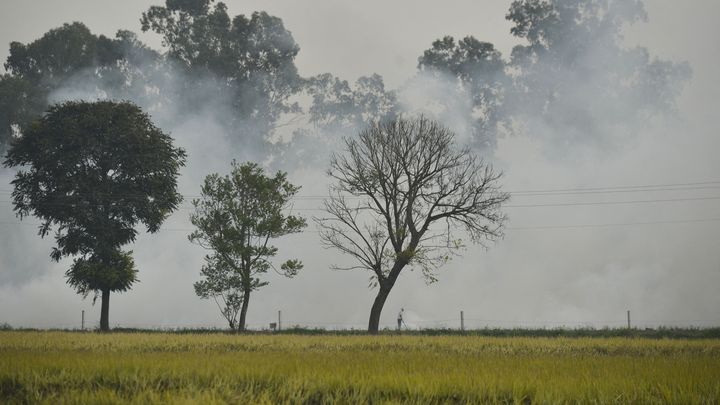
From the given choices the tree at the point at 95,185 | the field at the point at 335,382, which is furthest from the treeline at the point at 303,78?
the field at the point at 335,382

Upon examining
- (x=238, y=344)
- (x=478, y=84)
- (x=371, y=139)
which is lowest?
(x=238, y=344)

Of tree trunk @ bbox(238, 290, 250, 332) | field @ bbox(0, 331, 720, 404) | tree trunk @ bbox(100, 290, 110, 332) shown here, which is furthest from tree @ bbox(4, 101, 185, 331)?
field @ bbox(0, 331, 720, 404)

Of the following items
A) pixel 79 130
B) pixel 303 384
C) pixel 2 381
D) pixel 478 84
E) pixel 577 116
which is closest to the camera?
pixel 303 384

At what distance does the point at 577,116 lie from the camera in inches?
2413

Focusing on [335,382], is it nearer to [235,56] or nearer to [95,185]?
[95,185]

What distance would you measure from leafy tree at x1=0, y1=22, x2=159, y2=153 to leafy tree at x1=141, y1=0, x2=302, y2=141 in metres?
3.61

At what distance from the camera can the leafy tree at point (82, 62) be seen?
6994 centimetres

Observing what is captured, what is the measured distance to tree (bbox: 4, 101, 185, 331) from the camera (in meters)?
39.6

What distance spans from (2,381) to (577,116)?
5627 cm

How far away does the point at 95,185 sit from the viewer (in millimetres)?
40250

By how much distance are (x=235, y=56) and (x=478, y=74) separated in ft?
79.7

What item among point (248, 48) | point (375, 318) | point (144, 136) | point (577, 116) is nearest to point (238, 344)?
point (375, 318)

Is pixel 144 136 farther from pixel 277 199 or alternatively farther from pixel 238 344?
pixel 238 344

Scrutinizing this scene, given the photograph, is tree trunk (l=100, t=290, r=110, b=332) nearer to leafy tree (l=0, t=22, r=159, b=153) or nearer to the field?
the field
